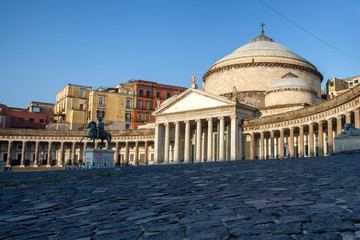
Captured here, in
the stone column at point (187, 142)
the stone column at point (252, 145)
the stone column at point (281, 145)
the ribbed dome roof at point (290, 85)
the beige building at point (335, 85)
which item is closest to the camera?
the stone column at point (281, 145)

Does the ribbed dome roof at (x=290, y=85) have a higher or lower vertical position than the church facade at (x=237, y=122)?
higher

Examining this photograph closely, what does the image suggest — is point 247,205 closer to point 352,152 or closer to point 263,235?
point 263,235

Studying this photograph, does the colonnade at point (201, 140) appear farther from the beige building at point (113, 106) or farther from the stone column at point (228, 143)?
the beige building at point (113, 106)

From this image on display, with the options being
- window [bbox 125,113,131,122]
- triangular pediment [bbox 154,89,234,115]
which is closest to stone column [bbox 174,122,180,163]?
triangular pediment [bbox 154,89,234,115]

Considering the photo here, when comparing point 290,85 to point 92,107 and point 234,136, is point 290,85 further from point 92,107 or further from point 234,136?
point 92,107

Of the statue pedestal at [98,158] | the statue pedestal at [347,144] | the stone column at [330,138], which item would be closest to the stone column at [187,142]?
the statue pedestal at [98,158]

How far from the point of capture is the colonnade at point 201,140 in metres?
51.3

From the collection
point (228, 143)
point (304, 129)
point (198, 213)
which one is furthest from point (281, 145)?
point (198, 213)

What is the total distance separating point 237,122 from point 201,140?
7.71 m

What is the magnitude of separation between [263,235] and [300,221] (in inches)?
38.2

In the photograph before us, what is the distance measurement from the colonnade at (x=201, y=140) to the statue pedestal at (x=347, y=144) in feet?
84.1

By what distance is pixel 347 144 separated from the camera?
2428cm

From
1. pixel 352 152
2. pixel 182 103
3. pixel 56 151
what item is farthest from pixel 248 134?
pixel 56 151

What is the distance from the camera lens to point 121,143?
73.9 metres
